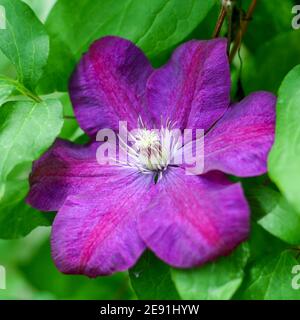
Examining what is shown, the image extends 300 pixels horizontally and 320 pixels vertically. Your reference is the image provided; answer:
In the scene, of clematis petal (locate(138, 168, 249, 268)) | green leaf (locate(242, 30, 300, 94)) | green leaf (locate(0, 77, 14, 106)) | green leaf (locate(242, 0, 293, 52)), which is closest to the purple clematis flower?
clematis petal (locate(138, 168, 249, 268))

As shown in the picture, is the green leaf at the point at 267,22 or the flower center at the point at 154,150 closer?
the flower center at the point at 154,150

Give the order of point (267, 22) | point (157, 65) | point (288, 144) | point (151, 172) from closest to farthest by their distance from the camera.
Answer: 1. point (288, 144)
2. point (151, 172)
3. point (157, 65)
4. point (267, 22)

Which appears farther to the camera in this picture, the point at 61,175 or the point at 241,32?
the point at 241,32

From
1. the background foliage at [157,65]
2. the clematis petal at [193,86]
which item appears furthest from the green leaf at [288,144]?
the clematis petal at [193,86]

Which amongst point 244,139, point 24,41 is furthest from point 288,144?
point 24,41
